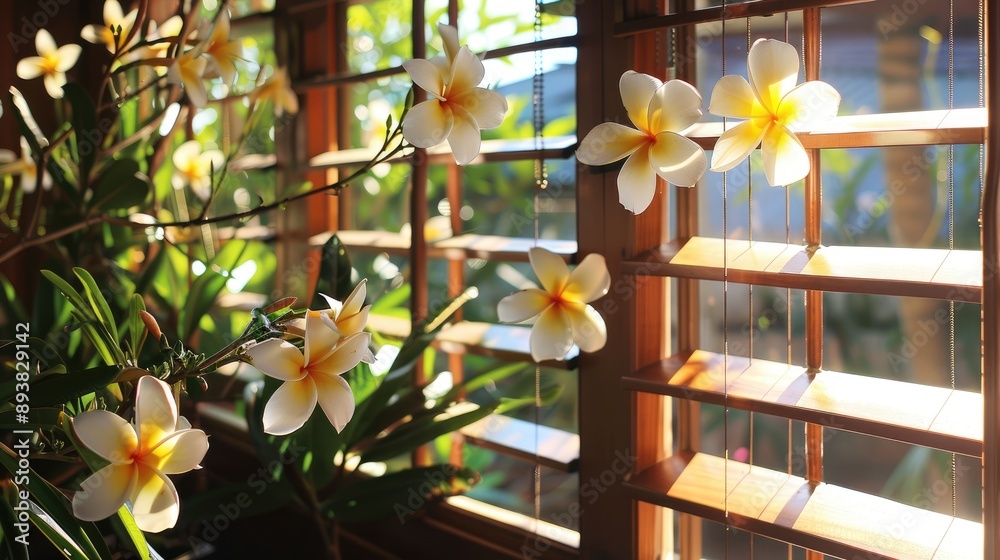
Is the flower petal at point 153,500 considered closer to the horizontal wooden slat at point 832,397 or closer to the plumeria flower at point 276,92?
the horizontal wooden slat at point 832,397

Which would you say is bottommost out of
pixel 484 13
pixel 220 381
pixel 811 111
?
pixel 220 381

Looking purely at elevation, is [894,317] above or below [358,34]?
below

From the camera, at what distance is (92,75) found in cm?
184

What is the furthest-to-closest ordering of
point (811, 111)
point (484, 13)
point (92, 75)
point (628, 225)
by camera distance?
point (92, 75) < point (484, 13) < point (628, 225) < point (811, 111)

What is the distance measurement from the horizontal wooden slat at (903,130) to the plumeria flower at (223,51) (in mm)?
683

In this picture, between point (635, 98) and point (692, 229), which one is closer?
point (635, 98)

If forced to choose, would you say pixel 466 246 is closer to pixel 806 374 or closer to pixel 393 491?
pixel 393 491

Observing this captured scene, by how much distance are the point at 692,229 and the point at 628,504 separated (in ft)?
1.29

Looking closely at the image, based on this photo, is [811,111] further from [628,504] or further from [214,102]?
[214,102]

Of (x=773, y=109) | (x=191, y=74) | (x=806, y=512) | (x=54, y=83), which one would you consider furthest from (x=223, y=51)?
(x=806, y=512)

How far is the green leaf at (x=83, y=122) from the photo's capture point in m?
1.14

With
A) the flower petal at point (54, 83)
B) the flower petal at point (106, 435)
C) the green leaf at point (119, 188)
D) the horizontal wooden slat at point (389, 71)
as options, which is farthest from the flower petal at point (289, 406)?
the flower petal at point (54, 83)

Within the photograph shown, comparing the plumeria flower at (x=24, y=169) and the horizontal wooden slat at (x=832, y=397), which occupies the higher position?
the plumeria flower at (x=24, y=169)

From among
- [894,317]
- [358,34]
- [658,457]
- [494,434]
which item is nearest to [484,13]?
[358,34]
